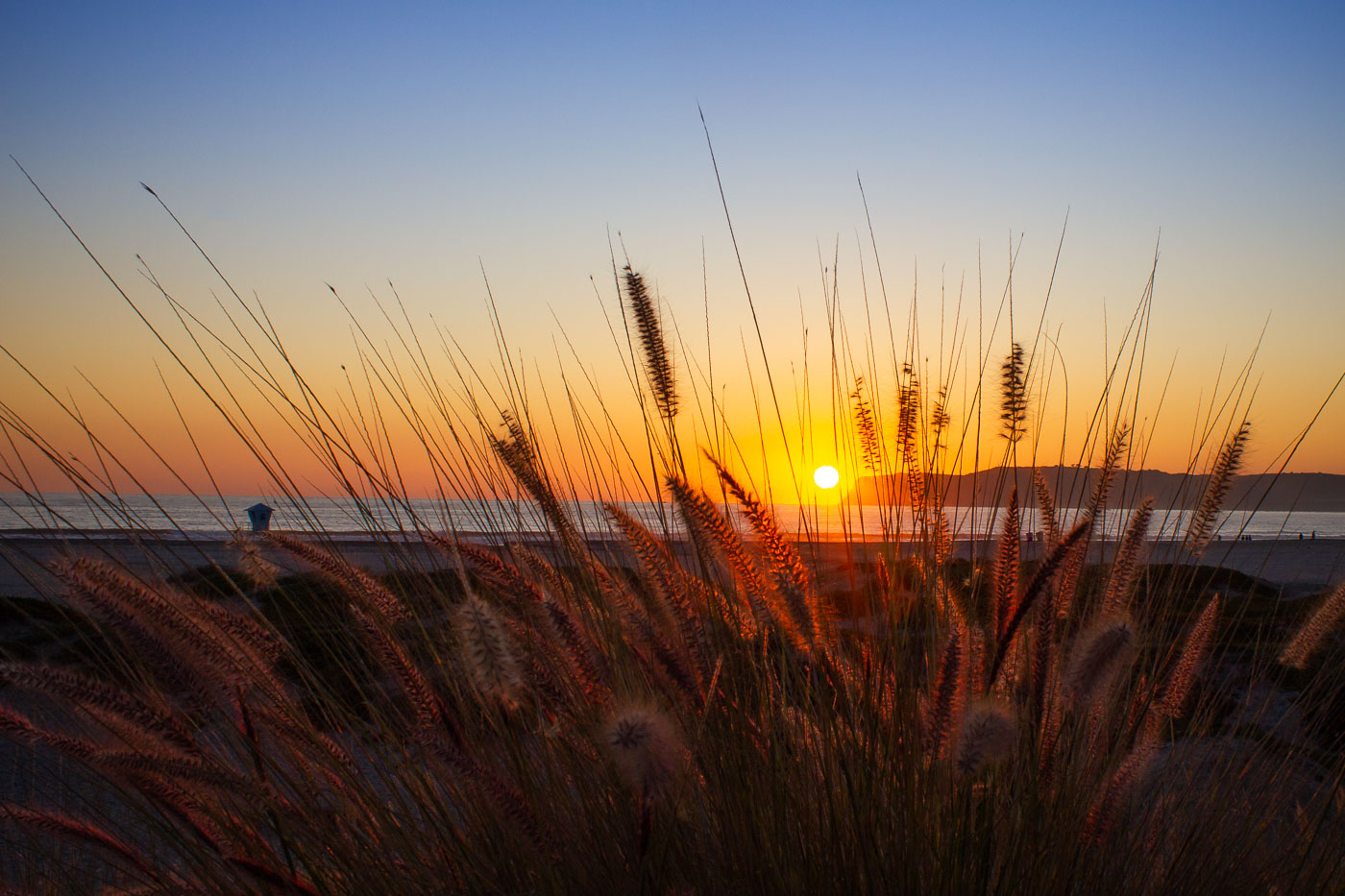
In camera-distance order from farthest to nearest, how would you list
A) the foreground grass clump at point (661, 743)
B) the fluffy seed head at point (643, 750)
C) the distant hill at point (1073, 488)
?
the distant hill at point (1073, 488) < the foreground grass clump at point (661, 743) < the fluffy seed head at point (643, 750)

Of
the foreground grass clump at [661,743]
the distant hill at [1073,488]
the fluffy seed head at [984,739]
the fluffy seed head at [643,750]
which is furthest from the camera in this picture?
the distant hill at [1073,488]

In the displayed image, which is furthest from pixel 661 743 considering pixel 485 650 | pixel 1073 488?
pixel 1073 488

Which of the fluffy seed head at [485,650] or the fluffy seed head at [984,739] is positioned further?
the fluffy seed head at [984,739]

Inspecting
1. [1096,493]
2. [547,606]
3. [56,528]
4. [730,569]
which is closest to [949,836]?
[730,569]

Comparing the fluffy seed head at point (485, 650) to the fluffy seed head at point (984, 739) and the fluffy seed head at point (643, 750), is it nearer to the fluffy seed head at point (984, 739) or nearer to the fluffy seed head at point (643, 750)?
the fluffy seed head at point (643, 750)

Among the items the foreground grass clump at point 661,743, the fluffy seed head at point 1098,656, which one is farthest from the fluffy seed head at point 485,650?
the fluffy seed head at point 1098,656

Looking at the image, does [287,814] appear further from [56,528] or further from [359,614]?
[56,528]

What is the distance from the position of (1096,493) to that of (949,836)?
994 mm

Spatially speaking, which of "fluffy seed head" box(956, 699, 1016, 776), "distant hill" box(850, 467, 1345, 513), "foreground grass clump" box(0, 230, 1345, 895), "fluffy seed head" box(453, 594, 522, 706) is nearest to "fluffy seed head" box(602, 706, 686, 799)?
"foreground grass clump" box(0, 230, 1345, 895)

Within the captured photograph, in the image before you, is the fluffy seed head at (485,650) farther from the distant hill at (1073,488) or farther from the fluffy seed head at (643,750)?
the distant hill at (1073,488)

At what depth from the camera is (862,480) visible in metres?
2.38

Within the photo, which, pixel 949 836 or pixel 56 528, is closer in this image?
pixel 949 836

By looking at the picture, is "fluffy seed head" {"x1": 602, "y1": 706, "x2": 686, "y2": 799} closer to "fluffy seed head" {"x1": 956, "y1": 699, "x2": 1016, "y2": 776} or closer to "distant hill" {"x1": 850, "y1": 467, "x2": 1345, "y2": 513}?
"fluffy seed head" {"x1": 956, "y1": 699, "x2": 1016, "y2": 776}

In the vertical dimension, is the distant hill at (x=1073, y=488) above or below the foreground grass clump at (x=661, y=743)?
above
